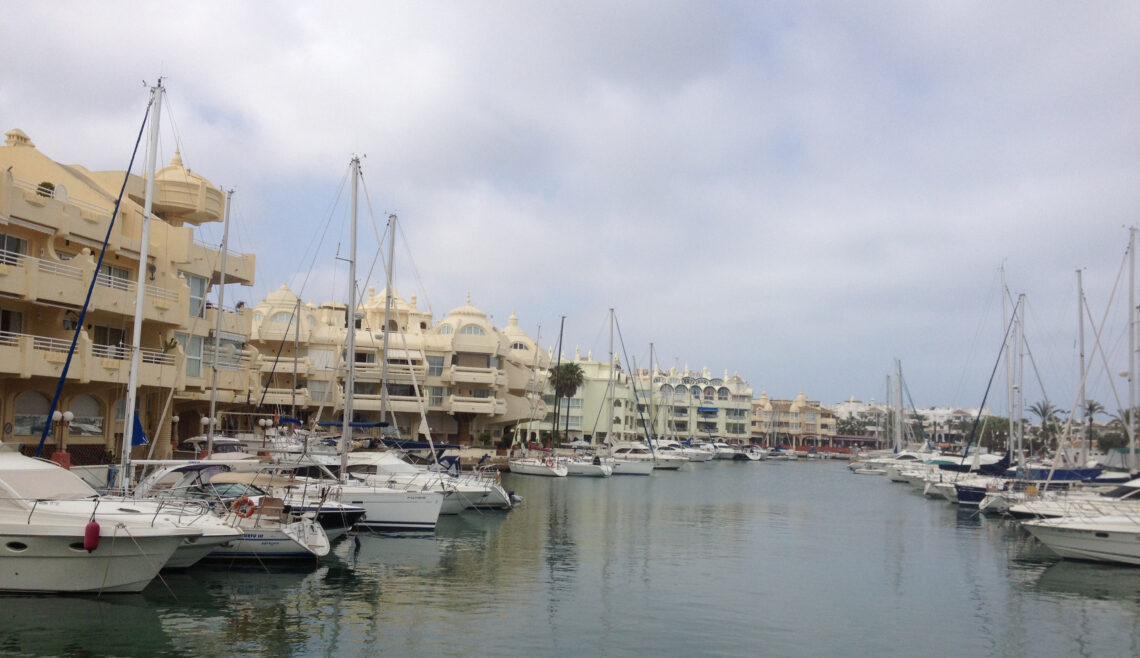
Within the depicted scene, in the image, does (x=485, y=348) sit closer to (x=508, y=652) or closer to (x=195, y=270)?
(x=195, y=270)

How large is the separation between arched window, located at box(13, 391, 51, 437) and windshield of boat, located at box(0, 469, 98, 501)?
1555 centimetres

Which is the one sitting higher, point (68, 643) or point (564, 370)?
point (564, 370)

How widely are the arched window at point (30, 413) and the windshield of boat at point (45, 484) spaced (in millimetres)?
15552

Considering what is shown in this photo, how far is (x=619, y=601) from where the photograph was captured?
916 inches

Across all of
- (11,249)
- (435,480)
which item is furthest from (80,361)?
(435,480)

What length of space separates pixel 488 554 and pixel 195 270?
22651mm

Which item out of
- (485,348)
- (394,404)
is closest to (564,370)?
(485,348)

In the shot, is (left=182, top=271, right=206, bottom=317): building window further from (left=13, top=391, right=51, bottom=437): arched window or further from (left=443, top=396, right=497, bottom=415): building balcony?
(left=443, top=396, right=497, bottom=415): building balcony

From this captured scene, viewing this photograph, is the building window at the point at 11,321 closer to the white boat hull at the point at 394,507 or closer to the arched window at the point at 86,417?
the arched window at the point at 86,417

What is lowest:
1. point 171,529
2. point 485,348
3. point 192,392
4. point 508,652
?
point 508,652

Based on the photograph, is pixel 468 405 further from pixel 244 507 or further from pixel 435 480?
pixel 244 507

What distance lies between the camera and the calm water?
60.9 feet

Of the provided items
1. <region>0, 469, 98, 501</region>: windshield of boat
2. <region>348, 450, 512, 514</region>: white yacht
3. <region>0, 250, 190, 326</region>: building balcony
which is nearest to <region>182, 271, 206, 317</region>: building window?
<region>0, 250, 190, 326</region>: building balcony

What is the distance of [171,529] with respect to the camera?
2006 centimetres
